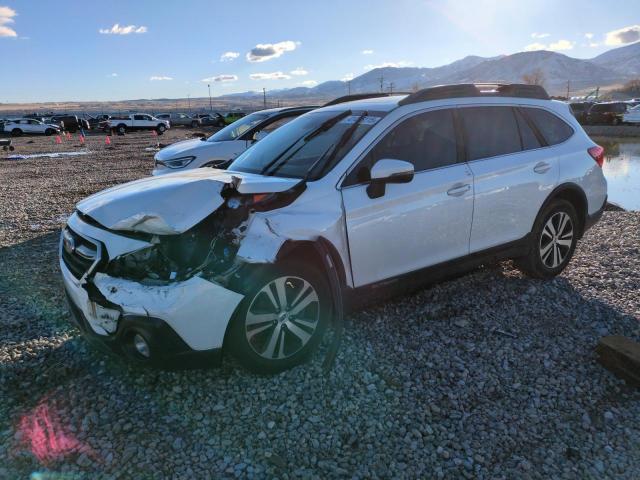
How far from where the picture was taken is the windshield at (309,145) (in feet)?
12.2

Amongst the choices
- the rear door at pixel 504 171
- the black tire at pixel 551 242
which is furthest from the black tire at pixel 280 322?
the black tire at pixel 551 242

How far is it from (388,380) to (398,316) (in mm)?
988

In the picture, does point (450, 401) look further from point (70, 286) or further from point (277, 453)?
point (70, 286)

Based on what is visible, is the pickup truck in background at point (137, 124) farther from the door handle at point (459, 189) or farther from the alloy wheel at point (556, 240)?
the door handle at point (459, 189)

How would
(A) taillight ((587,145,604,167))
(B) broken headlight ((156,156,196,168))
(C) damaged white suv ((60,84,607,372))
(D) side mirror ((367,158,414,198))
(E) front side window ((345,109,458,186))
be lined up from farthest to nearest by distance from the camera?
(B) broken headlight ((156,156,196,168)) → (A) taillight ((587,145,604,167)) → (E) front side window ((345,109,458,186)) → (D) side mirror ((367,158,414,198)) → (C) damaged white suv ((60,84,607,372))

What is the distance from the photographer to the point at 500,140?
4.51 m

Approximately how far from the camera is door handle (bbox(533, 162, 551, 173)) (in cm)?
464

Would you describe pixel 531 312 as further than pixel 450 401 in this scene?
Yes

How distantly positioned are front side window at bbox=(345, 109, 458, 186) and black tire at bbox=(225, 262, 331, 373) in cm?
90

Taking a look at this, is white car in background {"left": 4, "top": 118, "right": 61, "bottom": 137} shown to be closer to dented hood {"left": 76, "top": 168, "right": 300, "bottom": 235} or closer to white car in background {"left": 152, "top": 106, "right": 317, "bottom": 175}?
white car in background {"left": 152, "top": 106, "right": 317, "bottom": 175}

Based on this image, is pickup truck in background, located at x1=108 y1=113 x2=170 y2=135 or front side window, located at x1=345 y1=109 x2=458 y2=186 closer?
front side window, located at x1=345 y1=109 x2=458 y2=186

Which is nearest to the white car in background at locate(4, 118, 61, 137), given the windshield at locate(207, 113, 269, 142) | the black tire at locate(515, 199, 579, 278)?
the windshield at locate(207, 113, 269, 142)

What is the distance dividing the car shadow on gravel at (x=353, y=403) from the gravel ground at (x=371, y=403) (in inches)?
0.4

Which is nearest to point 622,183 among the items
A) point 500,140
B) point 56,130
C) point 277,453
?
point 500,140
